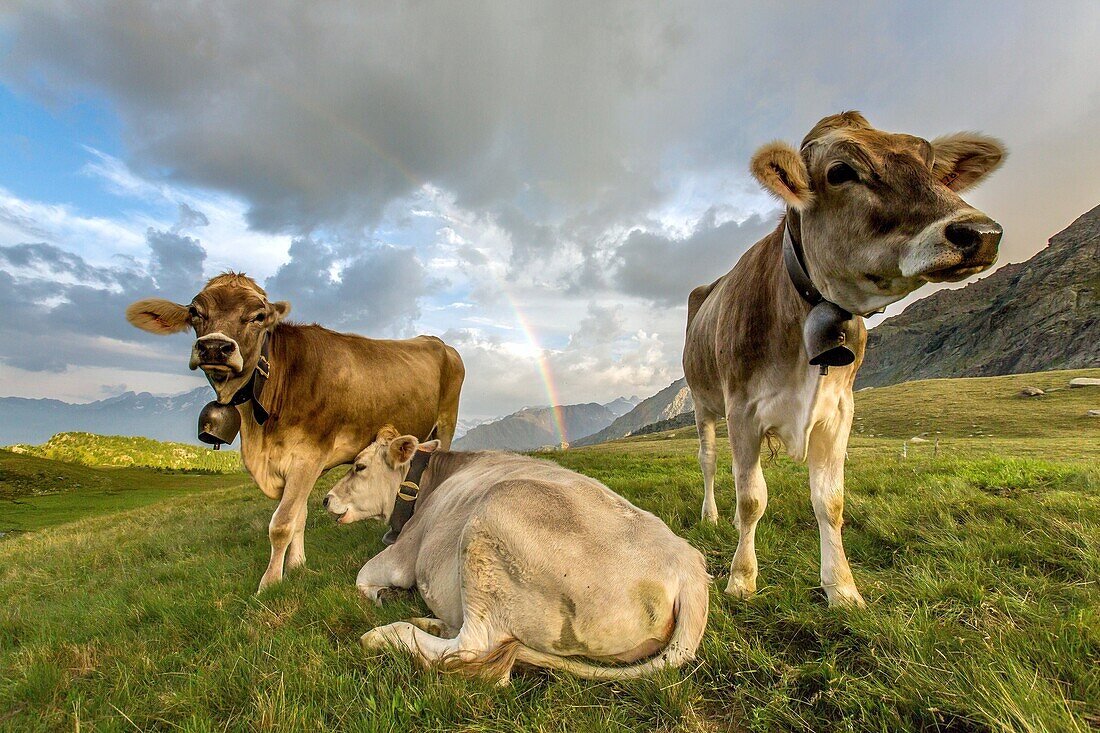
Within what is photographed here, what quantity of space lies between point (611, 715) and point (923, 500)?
4.59 metres

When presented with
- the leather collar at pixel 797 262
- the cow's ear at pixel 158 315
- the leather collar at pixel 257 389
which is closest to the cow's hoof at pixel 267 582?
the leather collar at pixel 257 389

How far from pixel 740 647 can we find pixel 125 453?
192ft

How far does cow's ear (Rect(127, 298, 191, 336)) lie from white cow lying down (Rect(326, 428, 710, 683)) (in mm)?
4974

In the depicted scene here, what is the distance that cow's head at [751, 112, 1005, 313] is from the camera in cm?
237

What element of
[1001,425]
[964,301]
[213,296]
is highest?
[964,301]

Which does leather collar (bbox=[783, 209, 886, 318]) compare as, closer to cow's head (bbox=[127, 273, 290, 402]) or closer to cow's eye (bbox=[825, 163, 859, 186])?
cow's eye (bbox=[825, 163, 859, 186])

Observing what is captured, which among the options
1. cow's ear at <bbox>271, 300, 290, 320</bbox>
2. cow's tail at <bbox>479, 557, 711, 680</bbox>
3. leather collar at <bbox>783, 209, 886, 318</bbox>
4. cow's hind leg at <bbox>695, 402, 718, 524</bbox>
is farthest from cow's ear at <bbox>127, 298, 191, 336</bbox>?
cow's hind leg at <bbox>695, 402, 718, 524</bbox>

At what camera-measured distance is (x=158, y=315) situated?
6.00m

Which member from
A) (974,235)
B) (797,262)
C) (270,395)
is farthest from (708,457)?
(270,395)

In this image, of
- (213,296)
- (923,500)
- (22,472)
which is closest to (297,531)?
(213,296)

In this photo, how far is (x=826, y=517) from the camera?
11.6ft

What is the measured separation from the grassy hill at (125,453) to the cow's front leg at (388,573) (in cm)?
5005

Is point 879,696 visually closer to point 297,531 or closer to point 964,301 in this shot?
point 297,531

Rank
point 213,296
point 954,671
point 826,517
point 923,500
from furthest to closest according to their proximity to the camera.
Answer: point 213,296 < point 923,500 < point 826,517 < point 954,671
